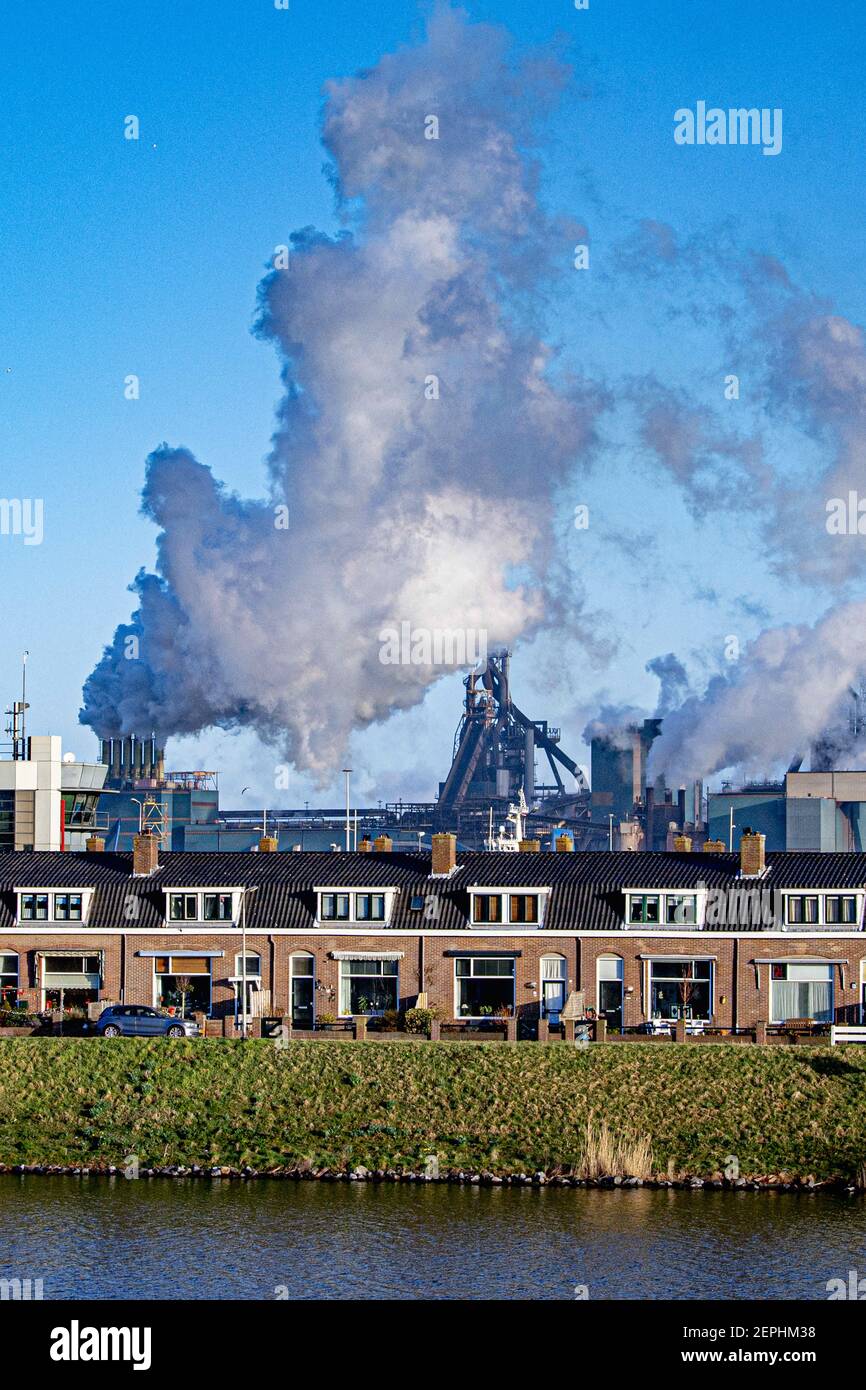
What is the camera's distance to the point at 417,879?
239 ft

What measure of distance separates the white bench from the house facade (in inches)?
222

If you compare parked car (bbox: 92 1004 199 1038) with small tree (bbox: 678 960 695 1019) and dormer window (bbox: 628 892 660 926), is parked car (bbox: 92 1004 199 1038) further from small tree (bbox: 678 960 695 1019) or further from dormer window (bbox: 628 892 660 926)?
small tree (bbox: 678 960 695 1019)

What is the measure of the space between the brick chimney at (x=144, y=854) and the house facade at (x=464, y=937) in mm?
131

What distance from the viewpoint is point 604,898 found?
70688 mm

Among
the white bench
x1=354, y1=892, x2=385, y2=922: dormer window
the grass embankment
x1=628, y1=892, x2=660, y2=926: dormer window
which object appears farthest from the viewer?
x1=354, y1=892, x2=385, y2=922: dormer window

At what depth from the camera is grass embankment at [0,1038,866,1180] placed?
176ft

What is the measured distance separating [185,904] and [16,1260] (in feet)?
96.7

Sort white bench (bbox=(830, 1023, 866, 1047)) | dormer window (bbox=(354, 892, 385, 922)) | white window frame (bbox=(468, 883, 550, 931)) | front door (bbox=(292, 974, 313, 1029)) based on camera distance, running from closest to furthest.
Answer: white bench (bbox=(830, 1023, 866, 1047)) → front door (bbox=(292, 974, 313, 1029)) → white window frame (bbox=(468, 883, 550, 931)) → dormer window (bbox=(354, 892, 385, 922))

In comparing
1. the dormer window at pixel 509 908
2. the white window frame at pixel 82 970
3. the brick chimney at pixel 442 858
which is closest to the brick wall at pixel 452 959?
the white window frame at pixel 82 970

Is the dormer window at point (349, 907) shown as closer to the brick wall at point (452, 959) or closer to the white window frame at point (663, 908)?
the brick wall at point (452, 959)

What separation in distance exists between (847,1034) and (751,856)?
10597 mm

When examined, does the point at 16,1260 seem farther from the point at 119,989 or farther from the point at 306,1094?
the point at 119,989

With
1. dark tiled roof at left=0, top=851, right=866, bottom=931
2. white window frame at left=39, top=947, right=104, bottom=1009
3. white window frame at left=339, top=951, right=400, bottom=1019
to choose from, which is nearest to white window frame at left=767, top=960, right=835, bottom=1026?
dark tiled roof at left=0, top=851, right=866, bottom=931

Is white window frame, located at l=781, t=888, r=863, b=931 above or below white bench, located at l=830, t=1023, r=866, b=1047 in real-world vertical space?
above
